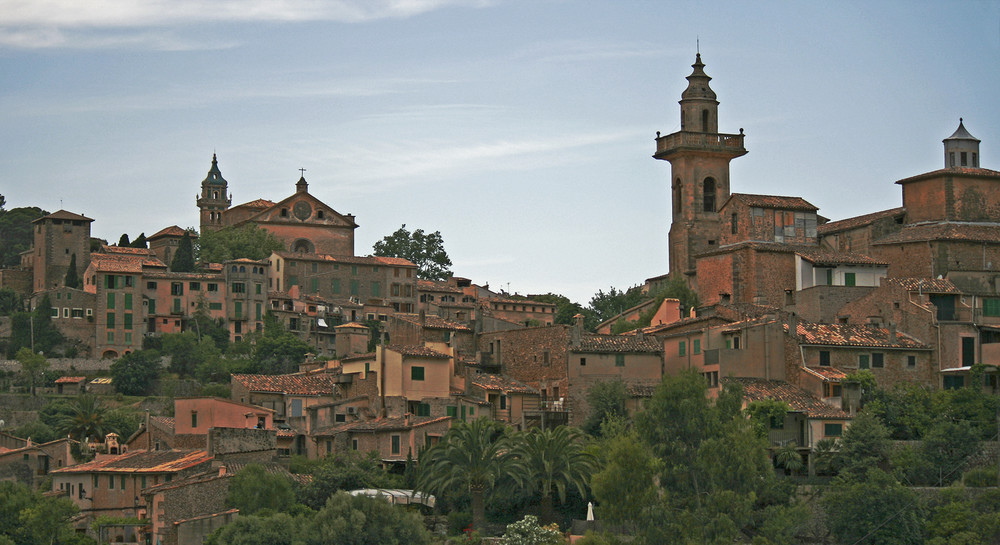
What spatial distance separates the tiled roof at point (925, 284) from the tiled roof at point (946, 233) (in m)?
2.67

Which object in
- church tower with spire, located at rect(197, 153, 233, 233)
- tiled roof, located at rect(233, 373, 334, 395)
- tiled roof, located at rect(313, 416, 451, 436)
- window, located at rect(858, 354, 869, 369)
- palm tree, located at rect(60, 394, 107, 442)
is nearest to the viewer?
tiled roof, located at rect(313, 416, 451, 436)

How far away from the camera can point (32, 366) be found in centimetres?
8312

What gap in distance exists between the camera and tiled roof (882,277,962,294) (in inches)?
2315

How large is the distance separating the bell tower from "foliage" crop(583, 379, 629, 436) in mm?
17259

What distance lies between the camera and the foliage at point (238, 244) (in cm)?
9669

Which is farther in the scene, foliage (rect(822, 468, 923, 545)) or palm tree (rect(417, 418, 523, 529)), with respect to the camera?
palm tree (rect(417, 418, 523, 529))

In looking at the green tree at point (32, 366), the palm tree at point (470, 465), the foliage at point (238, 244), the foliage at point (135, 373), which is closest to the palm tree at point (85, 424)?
the foliage at point (135, 373)

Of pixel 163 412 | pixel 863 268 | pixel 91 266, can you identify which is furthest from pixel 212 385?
pixel 863 268

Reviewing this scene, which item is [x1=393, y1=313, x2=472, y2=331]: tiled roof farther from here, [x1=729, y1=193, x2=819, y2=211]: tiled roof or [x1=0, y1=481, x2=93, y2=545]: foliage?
[x1=0, y1=481, x2=93, y2=545]: foliage

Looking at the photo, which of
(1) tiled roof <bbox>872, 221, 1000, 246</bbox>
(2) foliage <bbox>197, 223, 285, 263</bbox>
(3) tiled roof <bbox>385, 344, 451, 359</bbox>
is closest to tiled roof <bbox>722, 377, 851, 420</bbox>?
(3) tiled roof <bbox>385, 344, 451, 359</bbox>

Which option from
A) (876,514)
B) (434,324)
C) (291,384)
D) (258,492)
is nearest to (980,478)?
(876,514)

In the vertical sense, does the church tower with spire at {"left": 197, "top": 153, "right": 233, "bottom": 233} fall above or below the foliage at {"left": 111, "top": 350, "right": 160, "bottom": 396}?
above

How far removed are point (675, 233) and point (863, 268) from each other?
45.5 ft

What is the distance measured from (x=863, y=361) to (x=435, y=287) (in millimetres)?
45072
